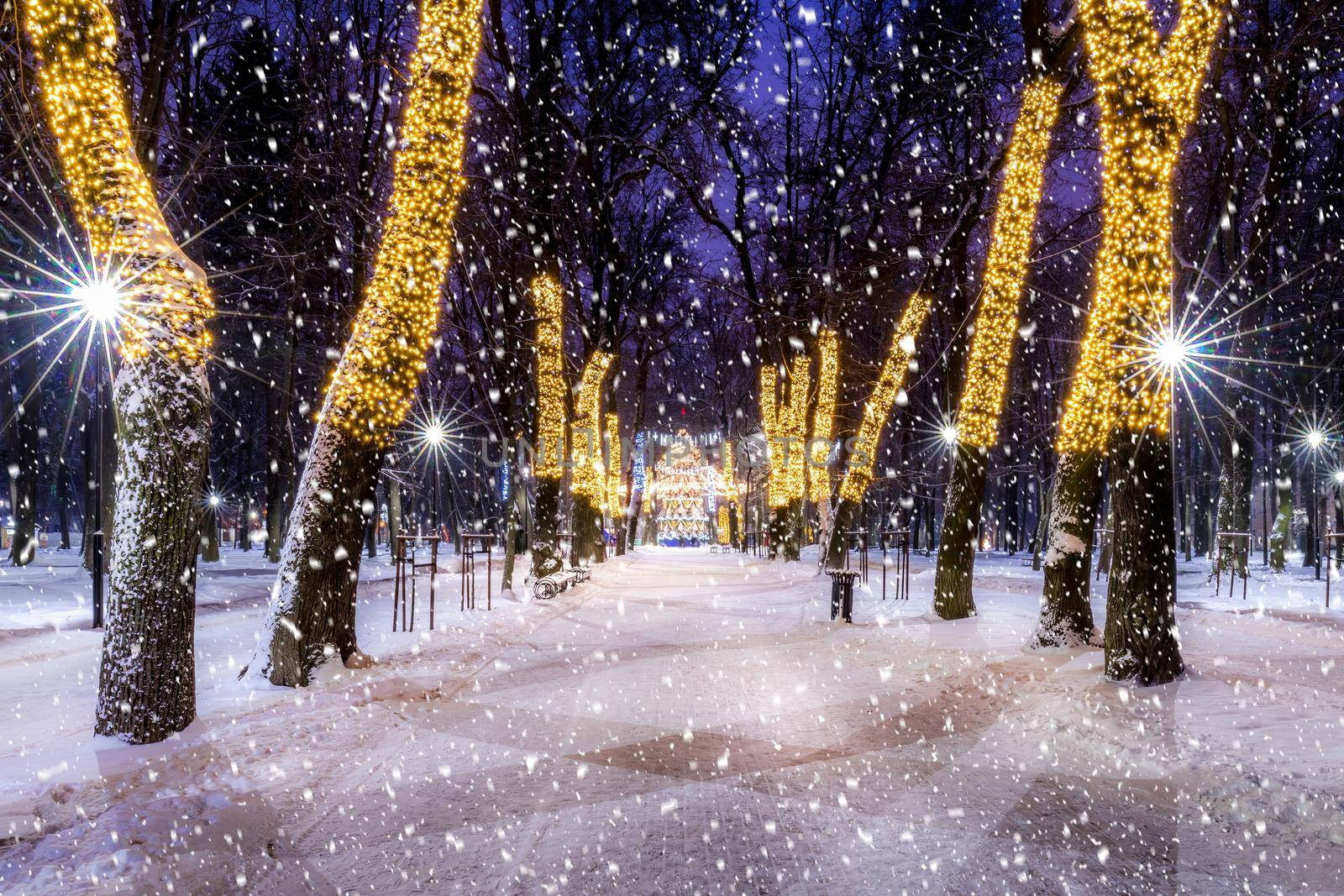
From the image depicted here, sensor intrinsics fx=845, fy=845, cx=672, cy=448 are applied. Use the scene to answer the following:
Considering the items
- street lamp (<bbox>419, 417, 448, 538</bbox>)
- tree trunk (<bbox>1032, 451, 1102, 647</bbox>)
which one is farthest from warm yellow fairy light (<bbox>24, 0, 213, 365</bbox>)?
street lamp (<bbox>419, 417, 448, 538</bbox>)

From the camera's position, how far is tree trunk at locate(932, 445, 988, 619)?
12.7 metres

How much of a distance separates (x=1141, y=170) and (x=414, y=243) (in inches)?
275

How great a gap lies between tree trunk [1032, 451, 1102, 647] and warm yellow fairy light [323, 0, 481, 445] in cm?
739

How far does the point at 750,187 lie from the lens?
23.7m

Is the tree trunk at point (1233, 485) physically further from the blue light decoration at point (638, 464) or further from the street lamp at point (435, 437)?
the blue light decoration at point (638, 464)

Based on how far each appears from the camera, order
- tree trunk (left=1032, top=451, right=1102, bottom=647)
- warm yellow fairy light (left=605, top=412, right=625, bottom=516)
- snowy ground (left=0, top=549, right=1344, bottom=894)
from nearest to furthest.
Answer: snowy ground (left=0, top=549, right=1344, bottom=894) → tree trunk (left=1032, top=451, right=1102, bottom=647) → warm yellow fairy light (left=605, top=412, right=625, bottom=516)

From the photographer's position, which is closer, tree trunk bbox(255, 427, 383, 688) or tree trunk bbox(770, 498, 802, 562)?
tree trunk bbox(255, 427, 383, 688)

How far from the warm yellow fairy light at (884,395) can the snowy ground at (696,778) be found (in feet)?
32.8

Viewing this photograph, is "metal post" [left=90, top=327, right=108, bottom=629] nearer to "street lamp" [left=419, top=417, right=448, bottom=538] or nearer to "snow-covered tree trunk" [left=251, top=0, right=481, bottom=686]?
"snow-covered tree trunk" [left=251, top=0, right=481, bottom=686]

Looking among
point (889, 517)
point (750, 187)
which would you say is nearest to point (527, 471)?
point (750, 187)

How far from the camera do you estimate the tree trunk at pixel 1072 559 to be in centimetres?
972

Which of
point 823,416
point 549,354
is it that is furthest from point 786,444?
point 549,354

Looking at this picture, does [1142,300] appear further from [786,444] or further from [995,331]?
[786,444]

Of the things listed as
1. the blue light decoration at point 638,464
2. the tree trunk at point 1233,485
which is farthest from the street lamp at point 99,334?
the blue light decoration at point 638,464
